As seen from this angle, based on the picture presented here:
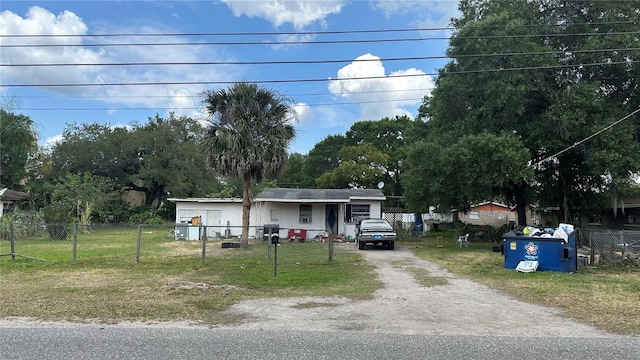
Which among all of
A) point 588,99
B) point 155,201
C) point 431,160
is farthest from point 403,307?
point 155,201

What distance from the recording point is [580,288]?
9.53m

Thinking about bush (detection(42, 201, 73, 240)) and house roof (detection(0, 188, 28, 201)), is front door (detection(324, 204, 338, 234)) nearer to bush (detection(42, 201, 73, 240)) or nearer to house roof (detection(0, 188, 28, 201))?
bush (detection(42, 201, 73, 240))

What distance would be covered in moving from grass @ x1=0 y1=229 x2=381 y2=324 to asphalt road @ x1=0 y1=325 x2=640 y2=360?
35.9 inches

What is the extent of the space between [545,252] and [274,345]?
993 cm

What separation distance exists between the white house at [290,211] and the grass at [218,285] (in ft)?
34.9

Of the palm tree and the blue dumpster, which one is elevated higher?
the palm tree

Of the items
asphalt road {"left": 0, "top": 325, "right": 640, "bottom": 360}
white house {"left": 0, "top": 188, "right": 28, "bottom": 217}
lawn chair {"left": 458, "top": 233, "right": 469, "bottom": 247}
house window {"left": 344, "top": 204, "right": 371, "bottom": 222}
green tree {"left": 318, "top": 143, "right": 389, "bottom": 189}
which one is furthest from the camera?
green tree {"left": 318, "top": 143, "right": 389, "bottom": 189}

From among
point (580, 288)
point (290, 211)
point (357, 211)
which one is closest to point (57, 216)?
point (290, 211)

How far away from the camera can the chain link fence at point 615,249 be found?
13117 mm

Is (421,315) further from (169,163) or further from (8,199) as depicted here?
(169,163)

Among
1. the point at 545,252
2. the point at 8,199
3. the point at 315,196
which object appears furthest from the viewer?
the point at 8,199

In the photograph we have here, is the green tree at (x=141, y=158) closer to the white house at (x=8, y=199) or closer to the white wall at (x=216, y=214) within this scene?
the white house at (x=8, y=199)

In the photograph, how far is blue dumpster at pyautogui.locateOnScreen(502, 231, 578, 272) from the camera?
39.8 feet

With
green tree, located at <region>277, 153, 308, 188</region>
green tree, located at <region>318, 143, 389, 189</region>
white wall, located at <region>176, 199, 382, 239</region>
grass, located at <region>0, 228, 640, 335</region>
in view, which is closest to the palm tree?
grass, located at <region>0, 228, 640, 335</region>
